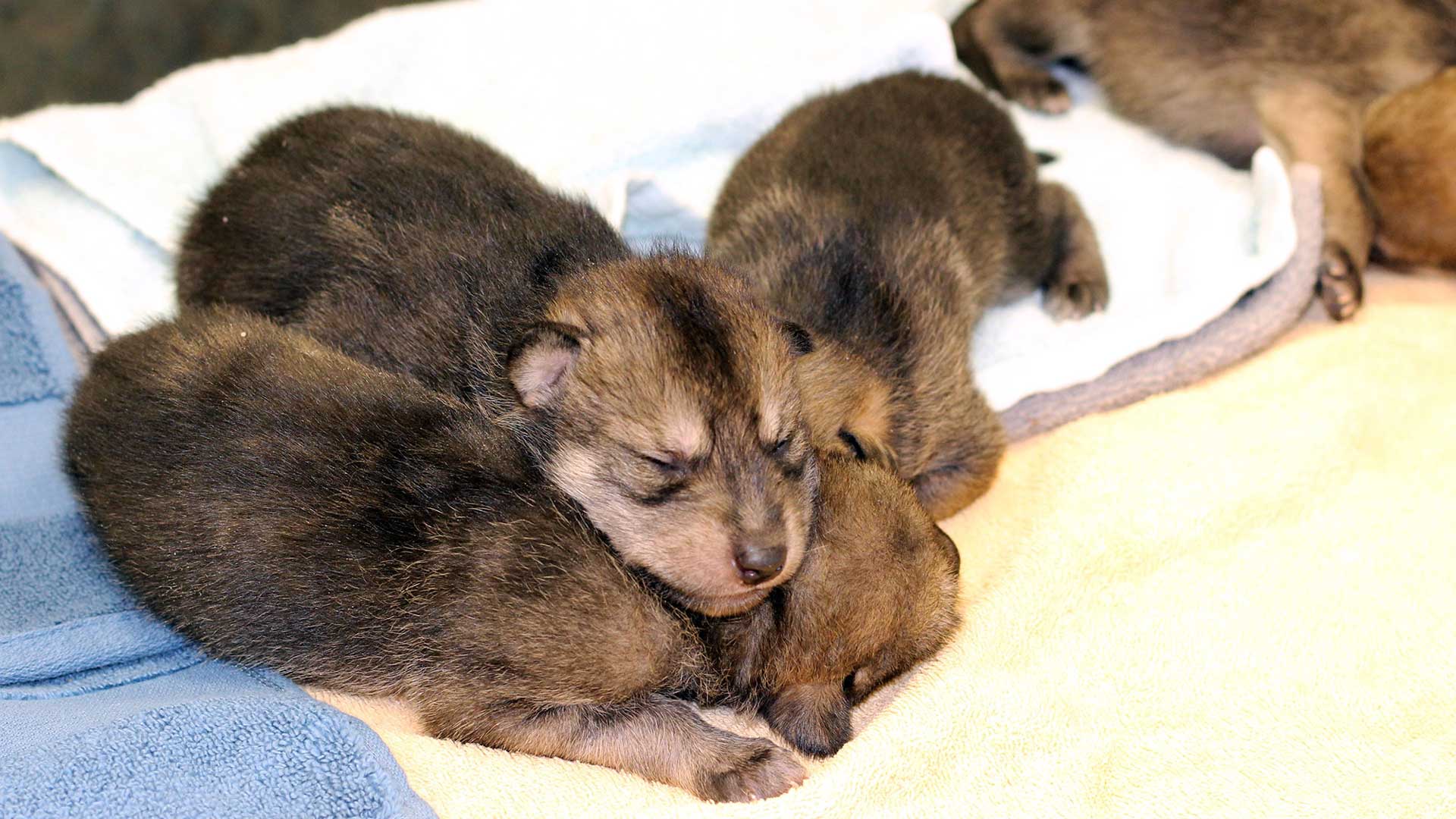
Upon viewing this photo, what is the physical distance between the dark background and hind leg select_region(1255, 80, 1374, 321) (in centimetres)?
334

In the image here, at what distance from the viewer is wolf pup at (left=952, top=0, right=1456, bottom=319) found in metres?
4.18

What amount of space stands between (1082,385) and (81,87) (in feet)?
11.5

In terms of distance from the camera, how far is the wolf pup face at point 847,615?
229 centimetres

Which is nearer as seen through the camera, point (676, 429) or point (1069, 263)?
point (676, 429)

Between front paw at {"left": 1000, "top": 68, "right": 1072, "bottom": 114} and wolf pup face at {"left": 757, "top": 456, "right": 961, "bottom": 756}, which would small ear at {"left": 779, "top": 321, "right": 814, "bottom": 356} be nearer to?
wolf pup face at {"left": 757, "top": 456, "right": 961, "bottom": 756}

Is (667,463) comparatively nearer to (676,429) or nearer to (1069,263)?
(676,429)

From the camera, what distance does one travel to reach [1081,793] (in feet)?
7.38

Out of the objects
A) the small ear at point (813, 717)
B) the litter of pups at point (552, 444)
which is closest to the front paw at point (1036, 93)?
the litter of pups at point (552, 444)

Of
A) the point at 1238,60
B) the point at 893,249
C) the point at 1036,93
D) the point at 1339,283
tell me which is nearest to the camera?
the point at 893,249

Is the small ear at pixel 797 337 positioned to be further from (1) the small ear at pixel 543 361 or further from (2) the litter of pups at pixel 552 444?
(1) the small ear at pixel 543 361

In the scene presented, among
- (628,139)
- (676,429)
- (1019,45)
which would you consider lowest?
(1019,45)

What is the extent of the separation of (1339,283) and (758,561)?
2.42m

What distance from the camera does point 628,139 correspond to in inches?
148

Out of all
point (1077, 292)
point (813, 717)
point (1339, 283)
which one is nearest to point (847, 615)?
point (813, 717)
